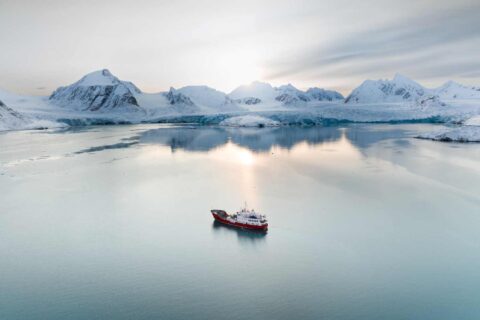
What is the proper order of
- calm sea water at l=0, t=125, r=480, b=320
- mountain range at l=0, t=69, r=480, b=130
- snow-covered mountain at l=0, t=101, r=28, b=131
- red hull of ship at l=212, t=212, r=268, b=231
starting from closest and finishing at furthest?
calm sea water at l=0, t=125, r=480, b=320, red hull of ship at l=212, t=212, r=268, b=231, snow-covered mountain at l=0, t=101, r=28, b=131, mountain range at l=0, t=69, r=480, b=130

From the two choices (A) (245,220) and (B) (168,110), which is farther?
(B) (168,110)

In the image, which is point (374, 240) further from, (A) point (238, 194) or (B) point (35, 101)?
(B) point (35, 101)

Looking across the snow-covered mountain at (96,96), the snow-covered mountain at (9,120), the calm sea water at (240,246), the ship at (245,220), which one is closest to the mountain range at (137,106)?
the snow-covered mountain at (96,96)

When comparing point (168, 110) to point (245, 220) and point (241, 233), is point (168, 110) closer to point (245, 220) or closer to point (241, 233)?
point (245, 220)

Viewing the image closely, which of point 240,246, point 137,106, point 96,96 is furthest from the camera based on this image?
point 137,106

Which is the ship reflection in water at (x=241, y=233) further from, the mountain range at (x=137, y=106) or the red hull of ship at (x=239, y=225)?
the mountain range at (x=137, y=106)

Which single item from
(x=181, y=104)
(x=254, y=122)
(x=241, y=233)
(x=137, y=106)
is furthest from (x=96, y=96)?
(x=241, y=233)

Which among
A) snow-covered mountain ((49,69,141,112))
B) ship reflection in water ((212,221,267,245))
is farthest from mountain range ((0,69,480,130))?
ship reflection in water ((212,221,267,245))

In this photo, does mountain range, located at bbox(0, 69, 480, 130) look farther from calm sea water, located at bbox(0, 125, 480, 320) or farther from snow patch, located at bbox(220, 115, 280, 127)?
calm sea water, located at bbox(0, 125, 480, 320)
